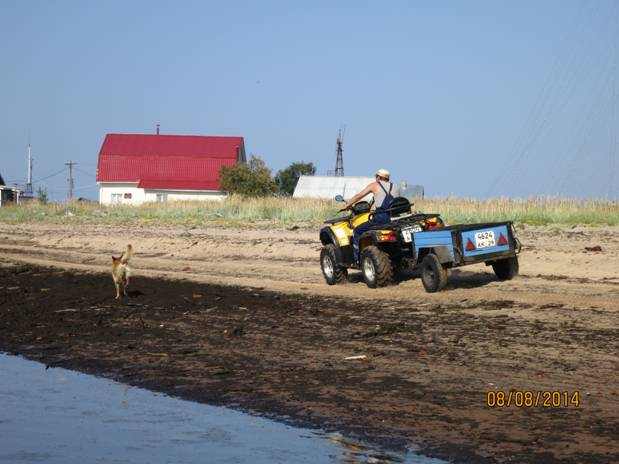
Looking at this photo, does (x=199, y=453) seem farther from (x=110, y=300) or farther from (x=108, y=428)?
(x=110, y=300)

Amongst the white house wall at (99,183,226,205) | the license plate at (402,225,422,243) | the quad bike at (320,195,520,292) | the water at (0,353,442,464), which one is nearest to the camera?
the water at (0,353,442,464)

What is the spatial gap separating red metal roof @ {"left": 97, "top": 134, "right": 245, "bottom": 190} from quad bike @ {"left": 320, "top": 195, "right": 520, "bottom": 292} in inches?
2059

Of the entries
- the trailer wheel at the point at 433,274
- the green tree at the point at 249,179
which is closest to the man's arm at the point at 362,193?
the trailer wheel at the point at 433,274

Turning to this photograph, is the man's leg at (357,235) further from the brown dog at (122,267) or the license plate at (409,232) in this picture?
the brown dog at (122,267)

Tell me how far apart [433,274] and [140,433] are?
7709mm

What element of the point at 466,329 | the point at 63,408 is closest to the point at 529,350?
the point at 466,329

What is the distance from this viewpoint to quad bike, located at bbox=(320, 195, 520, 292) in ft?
48.3

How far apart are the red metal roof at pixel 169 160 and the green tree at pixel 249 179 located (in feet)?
15.7

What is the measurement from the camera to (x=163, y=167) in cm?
7200

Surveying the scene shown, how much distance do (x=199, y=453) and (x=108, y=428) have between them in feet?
3.77

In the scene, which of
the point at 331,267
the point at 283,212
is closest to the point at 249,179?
the point at 283,212

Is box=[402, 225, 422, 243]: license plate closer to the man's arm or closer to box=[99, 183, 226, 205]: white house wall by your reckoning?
the man's arm
